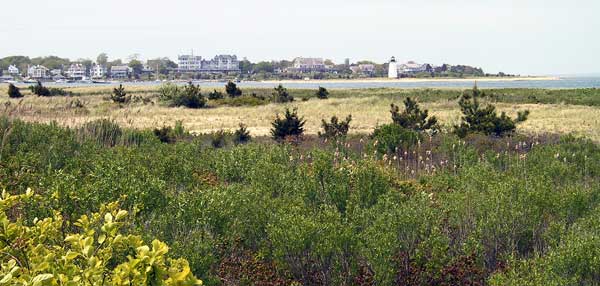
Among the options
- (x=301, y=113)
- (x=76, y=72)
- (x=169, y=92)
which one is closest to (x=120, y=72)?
(x=76, y=72)

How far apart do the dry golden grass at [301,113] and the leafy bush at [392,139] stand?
5.57 m

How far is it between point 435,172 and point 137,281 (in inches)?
448

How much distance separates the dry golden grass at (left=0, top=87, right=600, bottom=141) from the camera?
25.6m

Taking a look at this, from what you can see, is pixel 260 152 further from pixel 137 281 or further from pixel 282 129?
pixel 137 281

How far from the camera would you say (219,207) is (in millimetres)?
7910

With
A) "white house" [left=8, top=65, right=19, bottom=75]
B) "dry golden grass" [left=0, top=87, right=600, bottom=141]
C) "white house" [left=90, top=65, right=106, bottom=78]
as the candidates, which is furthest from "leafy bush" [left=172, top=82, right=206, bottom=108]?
"white house" [left=8, top=65, right=19, bottom=75]

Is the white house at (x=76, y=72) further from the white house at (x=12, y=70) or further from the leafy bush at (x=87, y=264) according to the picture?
the leafy bush at (x=87, y=264)

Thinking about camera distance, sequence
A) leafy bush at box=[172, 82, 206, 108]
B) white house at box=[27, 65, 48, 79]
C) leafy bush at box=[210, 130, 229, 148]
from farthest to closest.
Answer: white house at box=[27, 65, 48, 79], leafy bush at box=[172, 82, 206, 108], leafy bush at box=[210, 130, 229, 148]

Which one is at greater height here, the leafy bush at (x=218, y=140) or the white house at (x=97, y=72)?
the white house at (x=97, y=72)

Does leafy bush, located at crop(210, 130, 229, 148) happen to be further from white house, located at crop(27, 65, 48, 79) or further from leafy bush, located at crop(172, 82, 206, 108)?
white house, located at crop(27, 65, 48, 79)

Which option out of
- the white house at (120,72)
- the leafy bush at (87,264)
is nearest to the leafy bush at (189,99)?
the leafy bush at (87,264)

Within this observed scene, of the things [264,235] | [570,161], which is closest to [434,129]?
[570,161]

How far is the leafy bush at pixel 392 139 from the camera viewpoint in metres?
17.0

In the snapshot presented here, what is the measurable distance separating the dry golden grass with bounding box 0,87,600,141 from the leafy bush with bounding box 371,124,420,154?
557cm
